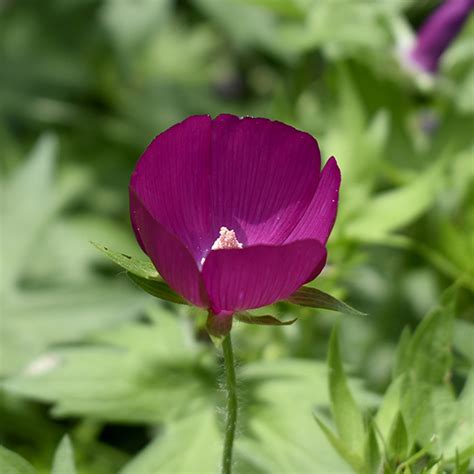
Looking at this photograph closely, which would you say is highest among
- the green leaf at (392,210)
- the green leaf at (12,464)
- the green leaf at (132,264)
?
the green leaf at (392,210)

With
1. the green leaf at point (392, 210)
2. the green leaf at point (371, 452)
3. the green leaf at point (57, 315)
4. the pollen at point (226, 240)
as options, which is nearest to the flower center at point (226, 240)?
the pollen at point (226, 240)

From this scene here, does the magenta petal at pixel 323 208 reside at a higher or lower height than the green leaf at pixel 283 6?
lower

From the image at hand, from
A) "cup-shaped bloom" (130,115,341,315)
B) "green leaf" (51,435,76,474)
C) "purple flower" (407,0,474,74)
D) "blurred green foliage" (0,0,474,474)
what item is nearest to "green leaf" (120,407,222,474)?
"blurred green foliage" (0,0,474,474)

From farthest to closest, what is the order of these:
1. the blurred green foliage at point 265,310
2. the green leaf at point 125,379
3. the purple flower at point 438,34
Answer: the purple flower at point 438,34 → the green leaf at point 125,379 → the blurred green foliage at point 265,310

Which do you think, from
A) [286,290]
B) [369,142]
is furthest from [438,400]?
[369,142]

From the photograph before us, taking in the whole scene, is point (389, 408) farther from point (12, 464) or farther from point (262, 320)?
point (12, 464)

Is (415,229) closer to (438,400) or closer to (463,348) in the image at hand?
(463,348)

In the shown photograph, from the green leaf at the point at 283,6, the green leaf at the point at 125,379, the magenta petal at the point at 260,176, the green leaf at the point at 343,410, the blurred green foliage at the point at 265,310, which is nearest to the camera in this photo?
the magenta petal at the point at 260,176

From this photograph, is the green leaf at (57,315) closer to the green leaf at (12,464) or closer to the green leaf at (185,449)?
the green leaf at (185,449)

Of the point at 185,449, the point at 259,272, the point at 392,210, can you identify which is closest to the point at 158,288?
the point at 259,272
